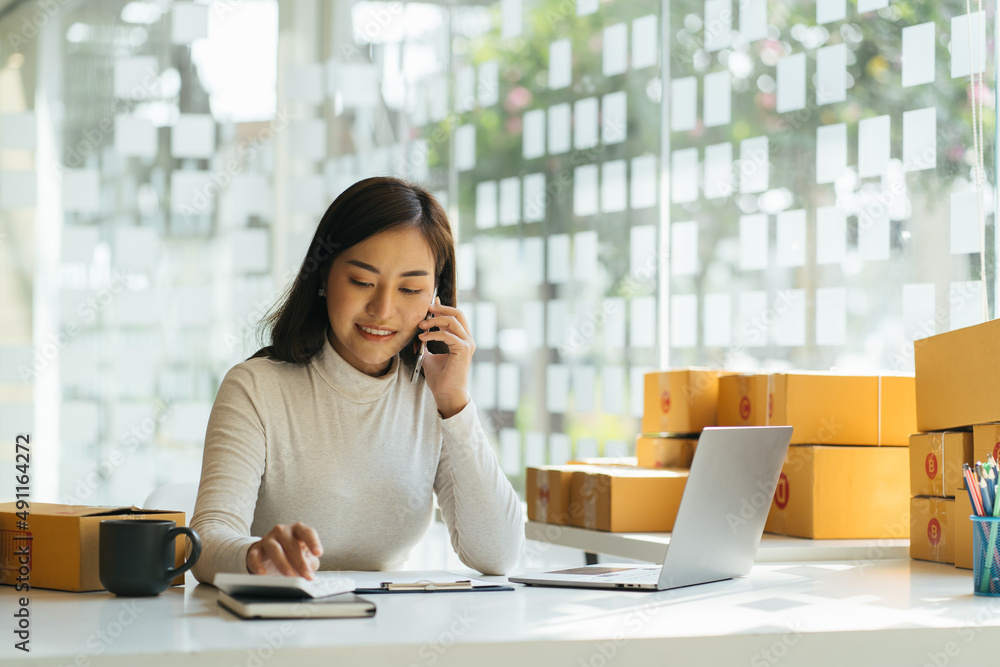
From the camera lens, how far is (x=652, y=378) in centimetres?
245

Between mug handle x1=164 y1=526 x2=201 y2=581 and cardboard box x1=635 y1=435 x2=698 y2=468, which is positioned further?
cardboard box x1=635 y1=435 x2=698 y2=468

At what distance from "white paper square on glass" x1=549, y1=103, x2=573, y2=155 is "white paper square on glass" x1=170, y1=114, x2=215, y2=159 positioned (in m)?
1.12

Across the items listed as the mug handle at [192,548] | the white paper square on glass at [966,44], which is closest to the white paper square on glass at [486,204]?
the white paper square on glass at [966,44]

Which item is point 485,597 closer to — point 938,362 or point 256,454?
point 256,454

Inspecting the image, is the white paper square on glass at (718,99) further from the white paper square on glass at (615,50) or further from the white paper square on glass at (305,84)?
the white paper square on glass at (305,84)

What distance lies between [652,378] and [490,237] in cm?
120

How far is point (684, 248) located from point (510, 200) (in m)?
0.73

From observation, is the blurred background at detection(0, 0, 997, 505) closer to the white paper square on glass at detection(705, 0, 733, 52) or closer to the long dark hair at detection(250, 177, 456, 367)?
the white paper square on glass at detection(705, 0, 733, 52)

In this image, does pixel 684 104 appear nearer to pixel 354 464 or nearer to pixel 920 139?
pixel 920 139

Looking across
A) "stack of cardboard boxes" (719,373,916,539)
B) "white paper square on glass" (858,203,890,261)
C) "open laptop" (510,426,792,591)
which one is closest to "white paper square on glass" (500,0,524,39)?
"white paper square on glass" (858,203,890,261)

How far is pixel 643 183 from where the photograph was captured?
309cm

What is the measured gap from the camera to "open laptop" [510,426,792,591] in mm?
1265

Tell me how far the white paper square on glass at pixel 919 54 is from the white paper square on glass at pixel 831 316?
20.6 inches

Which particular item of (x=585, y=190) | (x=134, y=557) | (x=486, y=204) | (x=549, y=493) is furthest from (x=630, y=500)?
(x=486, y=204)
